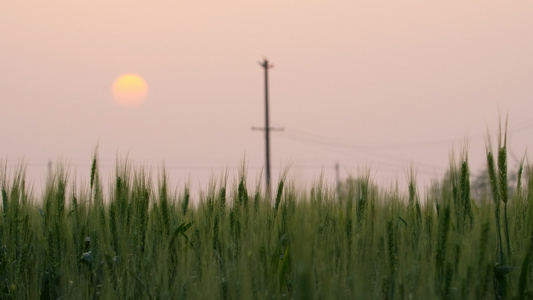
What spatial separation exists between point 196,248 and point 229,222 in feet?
0.55

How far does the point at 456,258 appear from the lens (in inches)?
79.7

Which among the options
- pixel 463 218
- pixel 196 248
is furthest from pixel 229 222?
pixel 463 218

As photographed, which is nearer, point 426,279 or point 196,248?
point 426,279


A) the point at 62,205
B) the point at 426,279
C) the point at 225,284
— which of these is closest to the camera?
the point at 426,279

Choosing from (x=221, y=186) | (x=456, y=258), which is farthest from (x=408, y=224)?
(x=221, y=186)

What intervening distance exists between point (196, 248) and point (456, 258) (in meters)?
1.04

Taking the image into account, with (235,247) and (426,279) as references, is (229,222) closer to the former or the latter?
(235,247)

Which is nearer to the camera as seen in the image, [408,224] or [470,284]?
[470,284]

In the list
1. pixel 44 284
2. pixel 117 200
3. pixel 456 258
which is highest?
pixel 117 200

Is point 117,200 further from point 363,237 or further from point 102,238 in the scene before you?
point 363,237

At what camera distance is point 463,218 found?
8.18ft

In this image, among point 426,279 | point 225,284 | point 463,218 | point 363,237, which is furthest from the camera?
point 463,218

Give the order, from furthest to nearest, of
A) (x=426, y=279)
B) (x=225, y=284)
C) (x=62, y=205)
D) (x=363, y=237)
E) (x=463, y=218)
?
1. (x=62, y=205)
2. (x=463, y=218)
3. (x=363, y=237)
4. (x=225, y=284)
5. (x=426, y=279)

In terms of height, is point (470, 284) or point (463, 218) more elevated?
point (463, 218)
